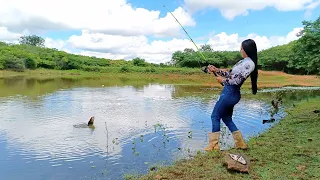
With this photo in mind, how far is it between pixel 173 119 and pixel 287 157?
8.64 meters

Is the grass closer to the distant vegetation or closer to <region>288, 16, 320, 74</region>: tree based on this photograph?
<region>288, 16, 320, 74</region>: tree

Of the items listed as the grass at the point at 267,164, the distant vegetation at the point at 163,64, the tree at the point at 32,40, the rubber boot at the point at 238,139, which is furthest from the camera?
the tree at the point at 32,40

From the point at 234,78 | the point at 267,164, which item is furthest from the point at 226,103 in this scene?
the point at 267,164

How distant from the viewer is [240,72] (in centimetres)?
721

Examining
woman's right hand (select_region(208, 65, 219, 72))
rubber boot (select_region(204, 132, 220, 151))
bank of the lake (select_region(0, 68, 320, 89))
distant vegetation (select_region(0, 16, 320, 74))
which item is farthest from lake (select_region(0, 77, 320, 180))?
bank of the lake (select_region(0, 68, 320, 89))

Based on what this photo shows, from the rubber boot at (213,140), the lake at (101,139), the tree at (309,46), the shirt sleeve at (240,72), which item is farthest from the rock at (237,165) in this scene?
the tree at (309,46)

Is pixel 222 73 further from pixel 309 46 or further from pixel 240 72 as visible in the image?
pixel 309 46

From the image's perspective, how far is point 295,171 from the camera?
629cm

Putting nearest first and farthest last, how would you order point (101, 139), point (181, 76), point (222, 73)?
point (222, 73), point (101, 139), point (181, 76)

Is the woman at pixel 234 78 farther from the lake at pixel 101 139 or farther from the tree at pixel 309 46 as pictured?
the tree at pixel 309 46

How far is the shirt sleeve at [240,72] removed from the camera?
283 inches

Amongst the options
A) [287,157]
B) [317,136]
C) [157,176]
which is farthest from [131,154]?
[317,136]

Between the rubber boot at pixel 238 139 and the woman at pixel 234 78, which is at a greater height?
the woman at pixel 234 78

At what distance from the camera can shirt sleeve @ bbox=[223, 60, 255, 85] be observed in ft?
23.6
